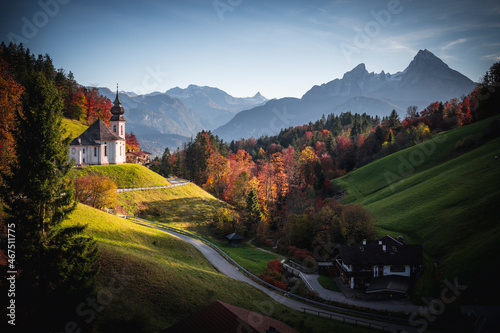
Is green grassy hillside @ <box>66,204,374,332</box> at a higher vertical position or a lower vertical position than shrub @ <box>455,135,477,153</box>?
lower

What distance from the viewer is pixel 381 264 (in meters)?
37.5

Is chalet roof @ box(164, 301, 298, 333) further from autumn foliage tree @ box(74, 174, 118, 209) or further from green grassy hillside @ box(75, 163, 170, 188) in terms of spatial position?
green grassy hillside @ box(75, 163, 170, 188)

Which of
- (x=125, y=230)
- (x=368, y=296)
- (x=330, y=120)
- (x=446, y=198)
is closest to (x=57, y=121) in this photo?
(x=125, y=230)

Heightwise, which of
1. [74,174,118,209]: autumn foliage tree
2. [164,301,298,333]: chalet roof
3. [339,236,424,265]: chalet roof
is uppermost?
[74,174,118,209]: autumn foliage tree

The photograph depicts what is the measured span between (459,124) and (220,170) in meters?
71.8

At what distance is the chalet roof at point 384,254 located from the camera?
36469mm

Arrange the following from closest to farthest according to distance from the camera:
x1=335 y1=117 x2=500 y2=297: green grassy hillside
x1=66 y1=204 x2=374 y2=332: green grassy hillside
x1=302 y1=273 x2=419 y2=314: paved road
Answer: x1=66 y1=204 x2=374 y2=332: green grassy hillside
x1=302 y1=273 x2=419 y2=314: paved road
x1=335 y1=117 x2=500 y2=297: green grassy hillside

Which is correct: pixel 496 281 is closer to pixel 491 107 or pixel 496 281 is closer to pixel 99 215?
pixel 99 215

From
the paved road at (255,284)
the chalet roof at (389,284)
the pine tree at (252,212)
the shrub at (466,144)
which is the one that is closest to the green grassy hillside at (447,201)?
the shrub at (466,144)

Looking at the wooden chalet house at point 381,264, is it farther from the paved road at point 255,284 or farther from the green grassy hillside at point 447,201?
the paved road at point 255,284

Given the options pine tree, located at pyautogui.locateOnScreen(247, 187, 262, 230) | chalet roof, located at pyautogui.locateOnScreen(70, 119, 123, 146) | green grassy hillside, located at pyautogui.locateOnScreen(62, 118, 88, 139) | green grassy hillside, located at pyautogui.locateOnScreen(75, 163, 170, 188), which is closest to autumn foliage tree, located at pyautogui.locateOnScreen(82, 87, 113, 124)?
green grassy hillside, located at pyautogui.locateOnScreen(62, 118, 88, 139)

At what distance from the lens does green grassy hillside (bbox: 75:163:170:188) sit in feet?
175

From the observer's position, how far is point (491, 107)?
238ft

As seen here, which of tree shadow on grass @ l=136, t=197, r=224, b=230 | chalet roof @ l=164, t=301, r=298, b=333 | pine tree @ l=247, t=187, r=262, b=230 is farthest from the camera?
pine tree @ l=247, t=187, r=262, b=230
